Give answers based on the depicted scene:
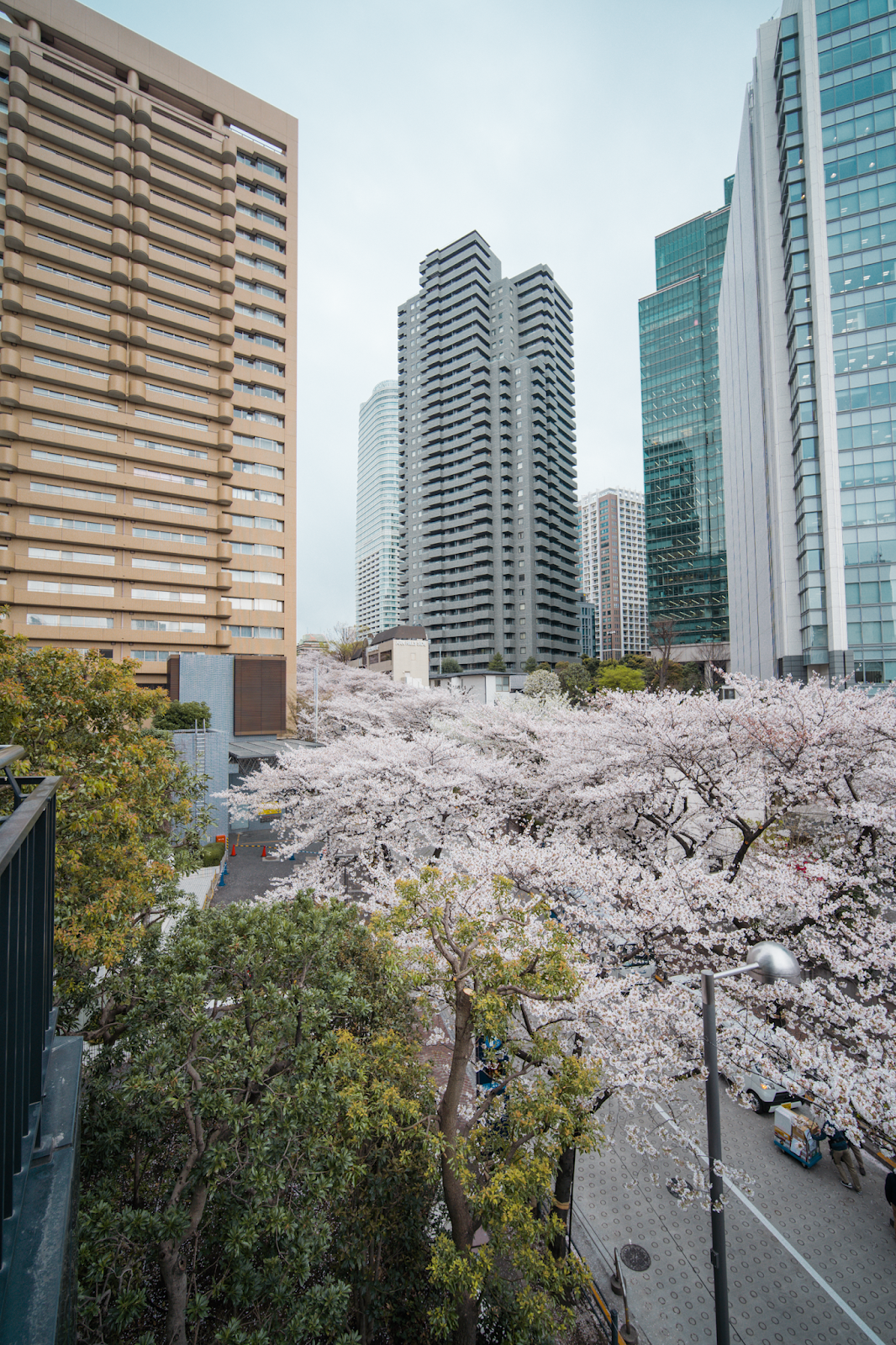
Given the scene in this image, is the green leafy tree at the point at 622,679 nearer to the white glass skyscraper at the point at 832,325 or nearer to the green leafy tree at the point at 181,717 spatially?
the white glass skyscraper at the point at 832,325

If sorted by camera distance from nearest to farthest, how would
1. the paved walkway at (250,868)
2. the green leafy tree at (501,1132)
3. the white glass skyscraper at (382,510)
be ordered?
the green leafy tree at (501,1132)
the paved walkway at (250,868)
the white glass skyscraper at (382,510)

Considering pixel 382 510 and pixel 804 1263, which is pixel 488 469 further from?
pixel 382 510

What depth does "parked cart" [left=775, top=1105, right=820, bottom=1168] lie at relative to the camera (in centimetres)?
1048

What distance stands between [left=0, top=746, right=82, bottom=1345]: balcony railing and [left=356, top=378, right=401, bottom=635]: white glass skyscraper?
5936 inches

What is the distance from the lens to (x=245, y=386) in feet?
132

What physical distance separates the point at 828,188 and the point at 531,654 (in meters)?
50.4

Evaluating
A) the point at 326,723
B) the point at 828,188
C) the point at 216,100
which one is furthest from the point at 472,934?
the point at 216,100

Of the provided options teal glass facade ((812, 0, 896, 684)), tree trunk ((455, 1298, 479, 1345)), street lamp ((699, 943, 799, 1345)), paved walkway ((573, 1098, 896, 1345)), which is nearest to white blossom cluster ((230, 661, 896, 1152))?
street lamp ((699, 943, 799, 1345))

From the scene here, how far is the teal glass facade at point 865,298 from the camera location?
35.1m

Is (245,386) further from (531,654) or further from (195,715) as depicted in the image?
(531,654)

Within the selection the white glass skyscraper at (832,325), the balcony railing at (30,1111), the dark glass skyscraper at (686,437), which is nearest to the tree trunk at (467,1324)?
the balcony railing at (30,1111)

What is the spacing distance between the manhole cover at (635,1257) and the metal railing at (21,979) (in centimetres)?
1030

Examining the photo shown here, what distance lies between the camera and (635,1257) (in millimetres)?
8938

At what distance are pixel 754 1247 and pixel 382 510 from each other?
530 ft
